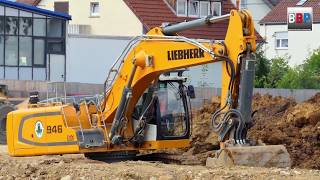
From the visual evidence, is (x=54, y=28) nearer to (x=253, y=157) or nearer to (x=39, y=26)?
(x=39, y=26)

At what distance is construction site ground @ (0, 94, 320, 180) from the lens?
1384cm

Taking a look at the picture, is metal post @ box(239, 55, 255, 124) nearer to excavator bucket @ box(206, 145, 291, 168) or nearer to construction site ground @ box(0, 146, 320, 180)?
excavator bucket @ box(206, 145, 291, 168)

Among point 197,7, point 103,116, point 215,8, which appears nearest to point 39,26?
point 197,7

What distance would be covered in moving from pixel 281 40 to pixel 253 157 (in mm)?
46154

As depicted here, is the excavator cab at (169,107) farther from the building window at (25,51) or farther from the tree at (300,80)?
the building window at (25,51)

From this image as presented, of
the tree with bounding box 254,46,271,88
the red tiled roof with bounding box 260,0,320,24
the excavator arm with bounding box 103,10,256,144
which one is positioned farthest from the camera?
the red tiled roof with bounding box 260,0,320,24

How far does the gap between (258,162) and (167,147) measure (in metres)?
3.55

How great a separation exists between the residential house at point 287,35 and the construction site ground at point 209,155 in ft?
102

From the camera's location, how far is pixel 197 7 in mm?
54375

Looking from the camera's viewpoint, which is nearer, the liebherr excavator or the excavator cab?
the liebherr excavator

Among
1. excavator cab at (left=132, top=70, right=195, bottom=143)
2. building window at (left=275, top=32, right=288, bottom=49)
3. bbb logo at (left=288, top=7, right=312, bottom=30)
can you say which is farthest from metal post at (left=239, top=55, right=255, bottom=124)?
building window at (left=275, top=32, right=288, bottom=49)

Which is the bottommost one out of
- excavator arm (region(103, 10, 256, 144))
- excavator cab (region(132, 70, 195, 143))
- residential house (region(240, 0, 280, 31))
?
excavator cab (region(132, 70, 195, 143))

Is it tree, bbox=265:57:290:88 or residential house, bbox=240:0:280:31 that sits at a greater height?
residential house, bbox=240:0:280:31

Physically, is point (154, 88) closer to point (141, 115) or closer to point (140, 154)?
point (141, 115)
